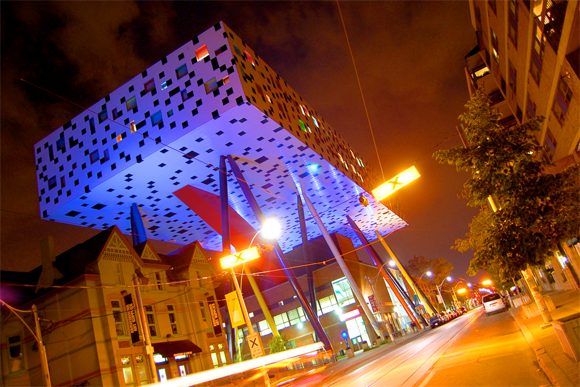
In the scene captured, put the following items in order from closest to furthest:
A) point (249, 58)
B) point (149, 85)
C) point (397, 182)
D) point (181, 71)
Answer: point (397, 182), point (181, 71), point (149, 85), point (249, 58)

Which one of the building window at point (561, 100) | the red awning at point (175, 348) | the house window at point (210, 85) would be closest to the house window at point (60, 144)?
the house window at point (210, 85)

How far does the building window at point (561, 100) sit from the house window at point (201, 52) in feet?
84.7

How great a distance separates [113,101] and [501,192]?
1421 inches

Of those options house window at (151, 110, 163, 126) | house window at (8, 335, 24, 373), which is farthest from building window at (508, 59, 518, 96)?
house window at (8, 335, 24, 373)

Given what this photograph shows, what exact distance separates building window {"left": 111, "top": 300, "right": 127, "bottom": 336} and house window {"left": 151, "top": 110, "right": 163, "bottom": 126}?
51.2 feet

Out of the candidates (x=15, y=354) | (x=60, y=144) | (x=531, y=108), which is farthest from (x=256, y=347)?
(x=60, y=144)

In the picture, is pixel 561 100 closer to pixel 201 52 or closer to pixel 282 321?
pixel 201 52

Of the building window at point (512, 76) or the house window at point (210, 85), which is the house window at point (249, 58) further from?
the building window at point (512, 76)

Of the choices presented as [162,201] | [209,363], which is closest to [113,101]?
[162,201]

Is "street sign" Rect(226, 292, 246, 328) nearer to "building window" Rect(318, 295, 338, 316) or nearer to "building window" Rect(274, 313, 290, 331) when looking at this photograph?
"building window" Rect(318, 295, 338, 316)

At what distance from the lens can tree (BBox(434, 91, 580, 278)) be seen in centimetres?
1126

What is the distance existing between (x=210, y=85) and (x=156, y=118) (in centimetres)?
589

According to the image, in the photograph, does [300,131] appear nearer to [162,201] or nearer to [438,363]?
[162,201]

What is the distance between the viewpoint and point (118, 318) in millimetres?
27406
